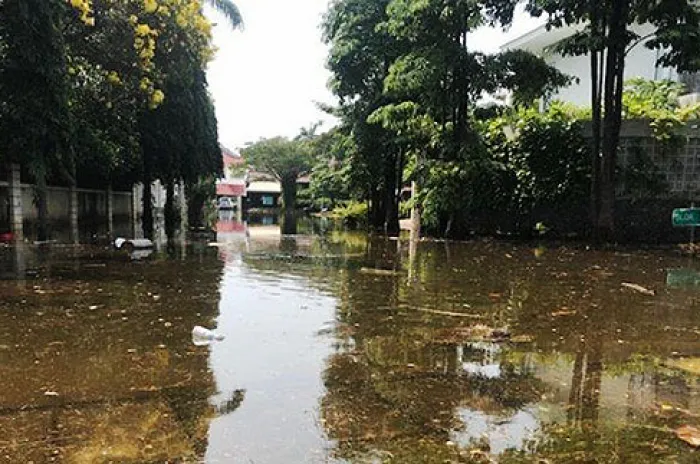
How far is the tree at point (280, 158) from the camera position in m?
57.4

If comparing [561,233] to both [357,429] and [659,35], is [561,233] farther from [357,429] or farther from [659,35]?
[357,429]

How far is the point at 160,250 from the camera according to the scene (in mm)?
13234

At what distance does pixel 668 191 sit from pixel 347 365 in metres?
13.2

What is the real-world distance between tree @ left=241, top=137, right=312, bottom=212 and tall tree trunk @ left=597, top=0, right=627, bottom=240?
4334 cm

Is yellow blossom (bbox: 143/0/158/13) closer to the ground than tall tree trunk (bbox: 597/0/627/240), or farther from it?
farther from it

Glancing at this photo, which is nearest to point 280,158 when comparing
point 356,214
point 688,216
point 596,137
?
point 356,214

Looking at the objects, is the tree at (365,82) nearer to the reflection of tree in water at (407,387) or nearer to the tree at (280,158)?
the reflection of tree in water at (407,387)

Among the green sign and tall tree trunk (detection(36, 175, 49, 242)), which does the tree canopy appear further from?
the green sign

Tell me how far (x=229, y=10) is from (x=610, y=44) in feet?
42.5

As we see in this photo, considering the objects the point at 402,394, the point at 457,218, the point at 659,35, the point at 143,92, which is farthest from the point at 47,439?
the point at 143,92

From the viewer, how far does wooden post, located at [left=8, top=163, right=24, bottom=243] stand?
51.5 feet

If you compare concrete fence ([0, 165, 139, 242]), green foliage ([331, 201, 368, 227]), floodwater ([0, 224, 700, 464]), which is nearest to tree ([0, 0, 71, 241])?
concrete fence ([0, 165, 139, 242])

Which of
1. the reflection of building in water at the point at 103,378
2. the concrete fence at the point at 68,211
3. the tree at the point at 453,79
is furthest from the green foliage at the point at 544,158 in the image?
the concrete fence at the point at 68,211

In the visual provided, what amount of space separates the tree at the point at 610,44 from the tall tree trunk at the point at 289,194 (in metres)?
48.4
